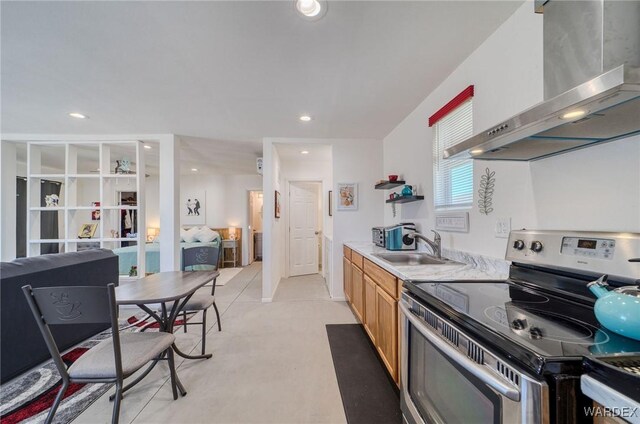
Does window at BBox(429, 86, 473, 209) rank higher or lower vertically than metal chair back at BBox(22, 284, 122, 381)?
higher

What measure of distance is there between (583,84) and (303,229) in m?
4.86

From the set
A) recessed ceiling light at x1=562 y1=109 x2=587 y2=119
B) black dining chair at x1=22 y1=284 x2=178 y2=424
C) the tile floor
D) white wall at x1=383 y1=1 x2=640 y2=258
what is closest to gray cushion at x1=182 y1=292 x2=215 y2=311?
the tile floor

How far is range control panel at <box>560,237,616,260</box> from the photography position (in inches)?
35.7

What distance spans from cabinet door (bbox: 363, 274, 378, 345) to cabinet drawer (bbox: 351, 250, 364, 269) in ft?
0.79

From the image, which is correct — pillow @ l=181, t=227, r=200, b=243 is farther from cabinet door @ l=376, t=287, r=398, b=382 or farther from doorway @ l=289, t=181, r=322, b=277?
cabinet door @ l=376, t=287, r=398, b=382

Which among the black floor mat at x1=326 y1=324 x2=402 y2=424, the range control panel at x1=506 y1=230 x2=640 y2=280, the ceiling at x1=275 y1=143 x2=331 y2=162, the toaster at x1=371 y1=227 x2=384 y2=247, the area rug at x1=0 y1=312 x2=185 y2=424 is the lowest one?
the black floor mat at x1=326 y1=324 x2=402 y2=424

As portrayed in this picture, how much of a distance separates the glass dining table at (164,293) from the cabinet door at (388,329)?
4.64 feet

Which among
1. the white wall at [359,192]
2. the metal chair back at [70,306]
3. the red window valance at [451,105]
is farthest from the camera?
the white wall at [359,192]

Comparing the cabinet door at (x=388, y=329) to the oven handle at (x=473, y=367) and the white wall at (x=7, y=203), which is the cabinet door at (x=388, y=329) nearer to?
the oven handle at (x=473, y=367)

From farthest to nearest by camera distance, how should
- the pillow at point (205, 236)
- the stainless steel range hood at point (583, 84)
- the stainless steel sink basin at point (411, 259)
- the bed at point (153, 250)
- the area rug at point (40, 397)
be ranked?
the pillow at point (205, 236) → the bed at point (153, 250) → the stainless steel sink basin at point (411, 259) → the area rug at point (40, 397) → the stainless steel range hood at point (583, 84)

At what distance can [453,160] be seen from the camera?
2082 mm

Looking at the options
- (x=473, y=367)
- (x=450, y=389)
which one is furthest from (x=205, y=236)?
(x=473, y=367)

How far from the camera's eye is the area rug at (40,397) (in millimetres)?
1545

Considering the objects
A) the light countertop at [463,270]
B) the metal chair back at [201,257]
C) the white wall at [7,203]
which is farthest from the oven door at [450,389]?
the white wall at [7,203]
